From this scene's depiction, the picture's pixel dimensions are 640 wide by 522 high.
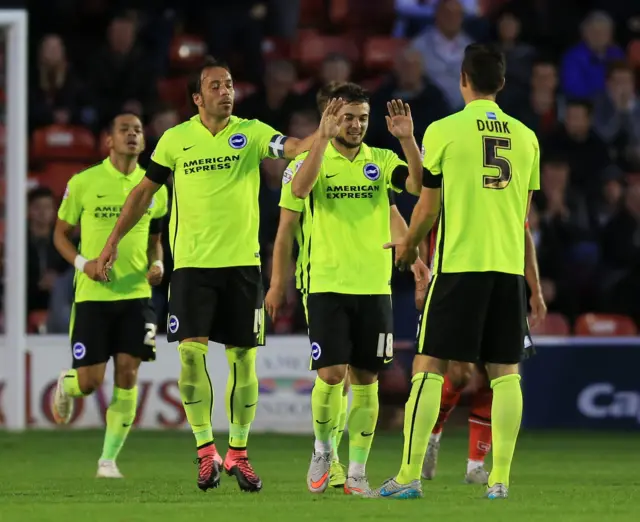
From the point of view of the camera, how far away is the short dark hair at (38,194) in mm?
15359

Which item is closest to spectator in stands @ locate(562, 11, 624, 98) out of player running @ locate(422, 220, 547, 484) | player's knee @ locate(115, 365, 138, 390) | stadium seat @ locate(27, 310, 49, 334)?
stadium seat @ locate(27, 310, 49, 334)

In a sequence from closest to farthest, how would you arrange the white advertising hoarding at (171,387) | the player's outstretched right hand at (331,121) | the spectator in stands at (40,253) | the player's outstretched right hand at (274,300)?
the player's outstretched right hand at (331,121)
the player's outstretched right hand at (274,300)
the white advertising hoarding at (171,387)
the spectator in stands at (40,253)

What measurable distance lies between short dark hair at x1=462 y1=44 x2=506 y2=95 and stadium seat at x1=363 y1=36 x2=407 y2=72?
10.7m

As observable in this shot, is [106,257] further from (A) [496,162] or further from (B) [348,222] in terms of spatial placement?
(A) [496,162]

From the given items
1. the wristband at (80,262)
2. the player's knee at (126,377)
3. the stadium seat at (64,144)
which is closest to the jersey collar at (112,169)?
the wristband at (80,262)

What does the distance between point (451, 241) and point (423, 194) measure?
268 mm

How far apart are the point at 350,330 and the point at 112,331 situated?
226 cm

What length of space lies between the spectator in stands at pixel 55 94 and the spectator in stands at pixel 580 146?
5007 millimetres

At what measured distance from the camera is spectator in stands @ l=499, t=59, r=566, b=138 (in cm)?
1728

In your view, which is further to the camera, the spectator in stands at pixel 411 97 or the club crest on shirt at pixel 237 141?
the spectator in stands at pixel 411 97

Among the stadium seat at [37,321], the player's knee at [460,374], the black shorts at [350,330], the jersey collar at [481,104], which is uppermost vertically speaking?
the jersey collar at [481,104]

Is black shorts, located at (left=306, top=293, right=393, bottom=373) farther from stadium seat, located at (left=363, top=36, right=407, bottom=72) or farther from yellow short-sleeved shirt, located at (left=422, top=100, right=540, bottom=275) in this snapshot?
stadium seat, located at (left=363, top=36, right=407, bottom=72)

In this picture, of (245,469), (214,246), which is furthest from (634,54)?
(245,469)

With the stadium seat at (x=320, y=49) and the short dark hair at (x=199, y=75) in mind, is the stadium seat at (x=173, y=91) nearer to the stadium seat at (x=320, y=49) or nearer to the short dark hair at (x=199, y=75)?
the stadium seat at (x=320, y=49)
